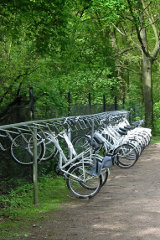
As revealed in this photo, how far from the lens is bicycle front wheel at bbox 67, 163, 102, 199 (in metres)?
6.62

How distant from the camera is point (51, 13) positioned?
957cm

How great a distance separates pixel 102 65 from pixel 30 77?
39.6 feet

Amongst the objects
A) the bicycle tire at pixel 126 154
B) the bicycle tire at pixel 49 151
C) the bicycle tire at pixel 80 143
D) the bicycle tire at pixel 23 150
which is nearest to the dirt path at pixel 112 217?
the bicycle tire at pixel 49 151

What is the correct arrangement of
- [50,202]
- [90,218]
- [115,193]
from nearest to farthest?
1. [90,218]
2. [50,202]
3. [115,193]

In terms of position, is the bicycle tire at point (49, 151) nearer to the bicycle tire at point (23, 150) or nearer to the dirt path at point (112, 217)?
the bicycle tire at point (23, 150)

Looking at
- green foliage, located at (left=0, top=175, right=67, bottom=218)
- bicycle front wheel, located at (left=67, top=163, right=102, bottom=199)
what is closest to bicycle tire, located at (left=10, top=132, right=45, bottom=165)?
green foliage, located at (left=0, top=175, right=67, bottom=218)

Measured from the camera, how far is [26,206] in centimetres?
614

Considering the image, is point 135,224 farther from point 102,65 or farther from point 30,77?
point 102,65

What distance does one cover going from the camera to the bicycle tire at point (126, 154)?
978 cm

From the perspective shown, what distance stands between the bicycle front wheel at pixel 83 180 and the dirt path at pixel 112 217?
0.46ft

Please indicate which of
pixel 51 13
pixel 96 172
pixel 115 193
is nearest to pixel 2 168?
pixel 96 172

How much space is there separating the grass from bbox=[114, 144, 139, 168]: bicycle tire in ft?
7.25

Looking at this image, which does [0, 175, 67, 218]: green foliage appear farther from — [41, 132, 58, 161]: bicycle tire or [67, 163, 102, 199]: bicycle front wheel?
[41, 132, 58, 161]: bicycle tire

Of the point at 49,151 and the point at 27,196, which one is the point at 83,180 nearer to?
the point at 27,196
